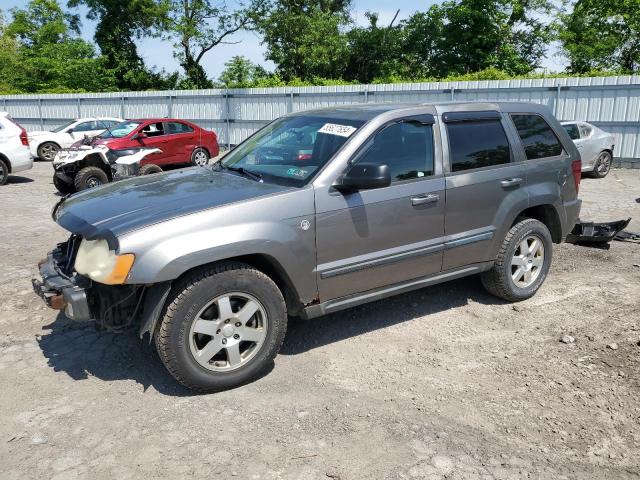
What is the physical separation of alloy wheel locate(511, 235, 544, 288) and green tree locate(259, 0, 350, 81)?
28972mm

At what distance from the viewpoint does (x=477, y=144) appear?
487 centimetres

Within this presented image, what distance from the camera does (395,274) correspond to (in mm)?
4383

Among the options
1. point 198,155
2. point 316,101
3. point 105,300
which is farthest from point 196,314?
point 316,101

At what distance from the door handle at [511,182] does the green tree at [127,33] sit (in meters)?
33.8

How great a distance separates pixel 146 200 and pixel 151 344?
3.99 ft

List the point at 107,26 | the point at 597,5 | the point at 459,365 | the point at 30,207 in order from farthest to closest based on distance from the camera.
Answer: the point at 107,26, the point at 597,5, the point at 30,207, the point at 459,365

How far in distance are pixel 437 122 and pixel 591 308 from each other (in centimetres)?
224

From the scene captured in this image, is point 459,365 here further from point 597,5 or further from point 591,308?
point 597,5

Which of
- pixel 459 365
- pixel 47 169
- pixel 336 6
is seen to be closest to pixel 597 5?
pixel 336 6

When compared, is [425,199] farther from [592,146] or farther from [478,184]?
[592,146]

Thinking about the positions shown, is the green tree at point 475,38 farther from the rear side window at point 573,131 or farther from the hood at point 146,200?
the hood at point 146,200

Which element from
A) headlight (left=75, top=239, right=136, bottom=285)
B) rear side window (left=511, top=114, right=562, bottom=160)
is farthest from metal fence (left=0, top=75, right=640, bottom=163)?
headlight (left=75, top=239, right=136, bottom=285)

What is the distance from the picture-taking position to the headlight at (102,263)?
11.0 ft

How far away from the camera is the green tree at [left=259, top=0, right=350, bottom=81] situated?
32.7 m
